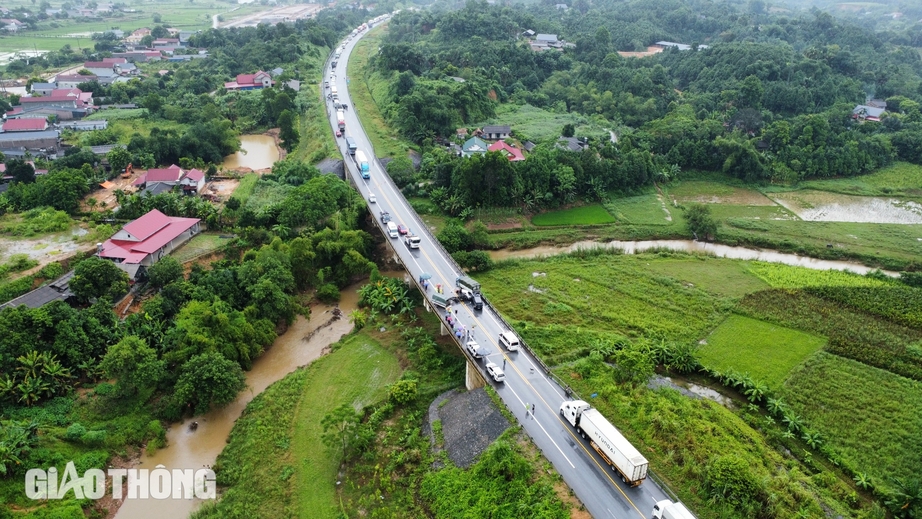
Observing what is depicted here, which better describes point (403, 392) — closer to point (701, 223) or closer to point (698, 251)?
point (698, 251)

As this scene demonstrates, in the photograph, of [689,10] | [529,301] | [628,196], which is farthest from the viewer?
[689,10]

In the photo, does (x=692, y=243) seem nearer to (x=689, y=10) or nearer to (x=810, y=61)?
(x=810, y=61)

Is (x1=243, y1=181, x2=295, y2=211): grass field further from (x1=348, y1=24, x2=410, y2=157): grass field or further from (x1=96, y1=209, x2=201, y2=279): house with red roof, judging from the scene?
(x1=348, y1=24, x2=410, y2=157): grass field

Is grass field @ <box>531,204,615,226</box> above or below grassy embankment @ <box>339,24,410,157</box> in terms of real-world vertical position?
below

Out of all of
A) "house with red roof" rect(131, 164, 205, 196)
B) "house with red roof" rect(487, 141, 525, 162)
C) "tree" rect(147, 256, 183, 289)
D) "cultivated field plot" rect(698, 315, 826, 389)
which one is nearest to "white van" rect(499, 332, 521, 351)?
"cultivated field plot" rect(698, 315, 826, 389)

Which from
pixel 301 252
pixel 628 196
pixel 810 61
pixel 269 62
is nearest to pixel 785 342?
pixel 628 196

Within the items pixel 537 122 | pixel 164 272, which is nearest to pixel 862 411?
pixel 164 272
